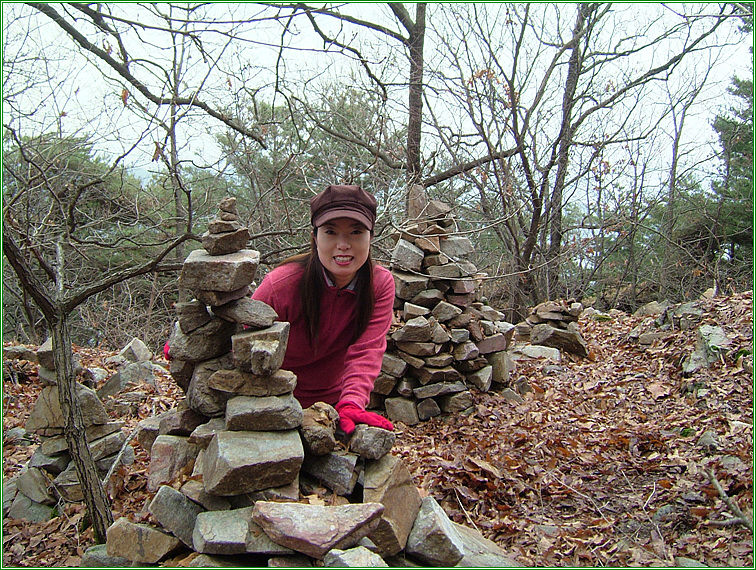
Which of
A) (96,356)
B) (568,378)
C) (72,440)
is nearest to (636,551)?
(72,440)

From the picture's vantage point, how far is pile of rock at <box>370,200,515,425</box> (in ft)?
21.6

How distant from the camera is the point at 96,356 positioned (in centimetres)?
739

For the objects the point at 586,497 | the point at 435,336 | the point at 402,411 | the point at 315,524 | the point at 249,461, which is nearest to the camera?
the point at 315,524

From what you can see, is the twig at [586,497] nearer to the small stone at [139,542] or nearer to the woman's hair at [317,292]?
the woman's hair at [317,292]

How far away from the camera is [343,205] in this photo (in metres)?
2.95

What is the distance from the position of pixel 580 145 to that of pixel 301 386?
10250mm

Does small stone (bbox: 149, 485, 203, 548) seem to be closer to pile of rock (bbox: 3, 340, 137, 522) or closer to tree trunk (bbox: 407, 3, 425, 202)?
pile of rock (bbox: 3, 340, 137, 522)

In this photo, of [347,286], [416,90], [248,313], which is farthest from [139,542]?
[416,90]

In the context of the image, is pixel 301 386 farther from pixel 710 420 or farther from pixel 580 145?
pixel 580 145

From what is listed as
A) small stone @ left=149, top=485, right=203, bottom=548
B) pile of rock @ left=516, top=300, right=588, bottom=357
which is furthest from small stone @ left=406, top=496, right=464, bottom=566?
pile of rock @ left=516, top=300, right=588, bottom=357

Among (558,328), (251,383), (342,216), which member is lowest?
(251,383)

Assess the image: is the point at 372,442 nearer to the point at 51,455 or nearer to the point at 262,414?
the point at 262,414

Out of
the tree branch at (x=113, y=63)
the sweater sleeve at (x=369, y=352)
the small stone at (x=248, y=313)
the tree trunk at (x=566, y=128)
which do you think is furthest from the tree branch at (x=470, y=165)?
the small stone at (x=248, y=313)

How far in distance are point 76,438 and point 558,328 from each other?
7749 mm
